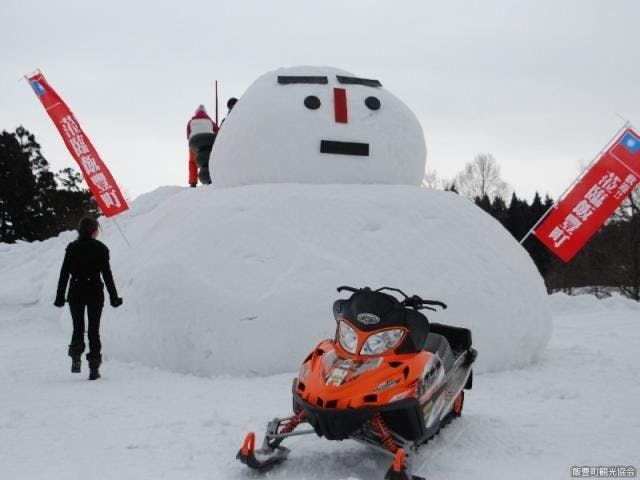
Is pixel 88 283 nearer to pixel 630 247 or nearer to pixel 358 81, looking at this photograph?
pixel 358 81

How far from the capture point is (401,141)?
6457 mm

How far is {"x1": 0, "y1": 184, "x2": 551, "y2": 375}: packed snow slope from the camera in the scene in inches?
188

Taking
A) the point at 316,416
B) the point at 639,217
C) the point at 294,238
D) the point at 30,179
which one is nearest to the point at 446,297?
the point at 294,238

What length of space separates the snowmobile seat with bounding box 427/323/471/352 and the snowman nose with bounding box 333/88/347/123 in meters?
3.15

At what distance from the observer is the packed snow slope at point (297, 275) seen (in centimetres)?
477

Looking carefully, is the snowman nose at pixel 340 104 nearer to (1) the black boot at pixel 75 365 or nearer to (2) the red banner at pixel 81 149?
(1) the black boot at pixel 75 365

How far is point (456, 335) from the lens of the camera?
3.71 metres

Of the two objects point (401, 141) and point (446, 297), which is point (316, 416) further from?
point (401, 141)

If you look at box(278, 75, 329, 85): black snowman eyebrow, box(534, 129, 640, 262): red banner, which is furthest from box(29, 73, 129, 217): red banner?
box(534, 129, 640, 262): red banner

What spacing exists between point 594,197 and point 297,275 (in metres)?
5.69

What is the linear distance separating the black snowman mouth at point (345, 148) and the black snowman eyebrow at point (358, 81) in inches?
36.9

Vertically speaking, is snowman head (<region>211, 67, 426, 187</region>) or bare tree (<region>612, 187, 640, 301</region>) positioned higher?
snowman head (<region>211, 67, 426, 187</region>)

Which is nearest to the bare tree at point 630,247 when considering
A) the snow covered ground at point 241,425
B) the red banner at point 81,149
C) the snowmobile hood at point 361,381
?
the snow covered ground at point 241,425

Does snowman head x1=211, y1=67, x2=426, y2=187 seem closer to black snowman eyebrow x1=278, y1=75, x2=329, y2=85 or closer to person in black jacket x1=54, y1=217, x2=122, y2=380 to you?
black snowman eyebrow x1=278, y1=75, x2=329, y2=85
